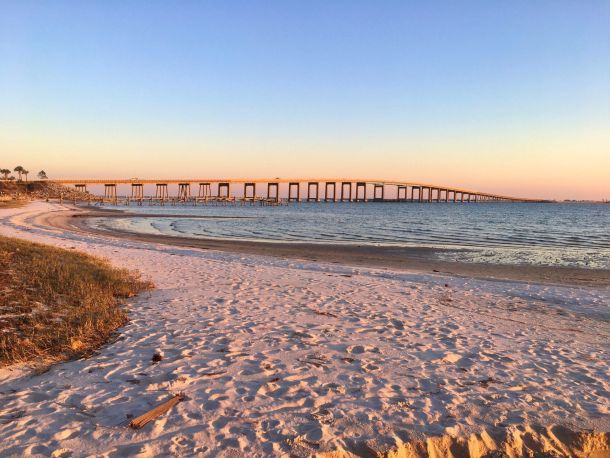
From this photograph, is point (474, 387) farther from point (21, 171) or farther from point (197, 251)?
point (21, 171)

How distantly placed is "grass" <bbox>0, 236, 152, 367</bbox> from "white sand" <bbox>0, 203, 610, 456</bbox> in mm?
422

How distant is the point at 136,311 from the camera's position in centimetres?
815

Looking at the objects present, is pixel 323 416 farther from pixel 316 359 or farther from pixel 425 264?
pixel 425 264

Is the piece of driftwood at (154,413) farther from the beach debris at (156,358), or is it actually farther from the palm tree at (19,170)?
the palm tree at (19,170)

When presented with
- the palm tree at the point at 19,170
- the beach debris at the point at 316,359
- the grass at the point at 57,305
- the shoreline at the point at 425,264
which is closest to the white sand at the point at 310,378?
the beach debris at the point at 316,359

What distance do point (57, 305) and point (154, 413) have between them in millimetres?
4787

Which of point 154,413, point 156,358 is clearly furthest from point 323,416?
point 156,358

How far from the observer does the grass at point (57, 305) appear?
5848mm

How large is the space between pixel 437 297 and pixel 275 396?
6.72m

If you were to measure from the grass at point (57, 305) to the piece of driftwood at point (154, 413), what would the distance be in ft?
6.60

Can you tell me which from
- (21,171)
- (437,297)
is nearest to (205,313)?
(437,297)

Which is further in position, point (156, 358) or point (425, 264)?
point (425, 264)

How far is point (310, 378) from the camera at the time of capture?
17.1 feet

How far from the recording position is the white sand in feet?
12.9
